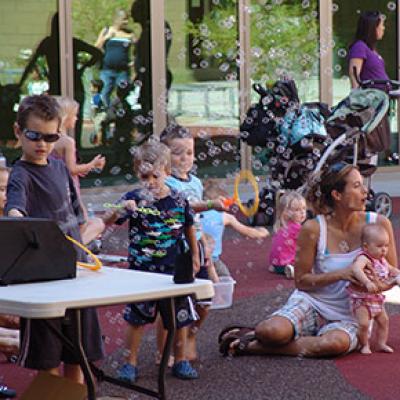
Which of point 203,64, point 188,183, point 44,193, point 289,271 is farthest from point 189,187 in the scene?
point 203,64

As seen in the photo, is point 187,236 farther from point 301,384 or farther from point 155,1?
point 155,1

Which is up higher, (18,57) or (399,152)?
(18,57)

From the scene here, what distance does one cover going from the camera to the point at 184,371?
265 inches

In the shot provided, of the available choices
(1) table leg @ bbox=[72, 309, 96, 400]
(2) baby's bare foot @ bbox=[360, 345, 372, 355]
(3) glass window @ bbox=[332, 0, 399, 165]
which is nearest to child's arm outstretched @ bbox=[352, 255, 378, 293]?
(2) baby's bare foot @ bbox=[360, 345, 372, 355]

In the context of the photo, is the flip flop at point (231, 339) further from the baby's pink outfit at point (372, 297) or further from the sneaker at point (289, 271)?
the sneaker at point (289, 271)

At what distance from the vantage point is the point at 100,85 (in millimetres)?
15258

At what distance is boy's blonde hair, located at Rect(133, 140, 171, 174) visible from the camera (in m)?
6.56

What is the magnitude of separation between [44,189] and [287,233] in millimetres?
4813

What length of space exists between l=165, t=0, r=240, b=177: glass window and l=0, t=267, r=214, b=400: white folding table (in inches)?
411

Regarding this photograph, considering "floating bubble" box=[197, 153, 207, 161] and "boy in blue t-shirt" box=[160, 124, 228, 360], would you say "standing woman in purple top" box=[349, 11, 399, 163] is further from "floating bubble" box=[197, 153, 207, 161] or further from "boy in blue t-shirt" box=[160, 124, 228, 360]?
"boy in blue t-shirt" box=[160, 124, 228, 360]

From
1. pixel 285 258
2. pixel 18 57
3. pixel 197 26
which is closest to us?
pixel 285 258

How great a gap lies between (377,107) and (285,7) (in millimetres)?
4276

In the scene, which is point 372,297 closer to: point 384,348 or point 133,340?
point 384,348

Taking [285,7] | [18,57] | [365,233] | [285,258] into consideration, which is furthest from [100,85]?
[365,233]
